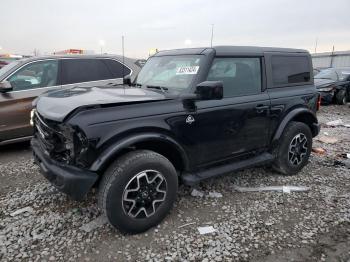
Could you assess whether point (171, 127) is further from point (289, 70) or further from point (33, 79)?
point (33, 79)

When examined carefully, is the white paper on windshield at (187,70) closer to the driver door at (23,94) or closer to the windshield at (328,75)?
the driver door at (23,94)

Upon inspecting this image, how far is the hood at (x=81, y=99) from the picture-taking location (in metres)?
2.92

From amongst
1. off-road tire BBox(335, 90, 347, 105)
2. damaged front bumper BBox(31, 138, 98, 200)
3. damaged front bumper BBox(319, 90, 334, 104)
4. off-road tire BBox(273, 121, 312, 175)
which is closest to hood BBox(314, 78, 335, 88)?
damaged front bumper BBox(319, 90, 334, 104)

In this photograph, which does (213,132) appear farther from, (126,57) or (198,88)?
(126,57)

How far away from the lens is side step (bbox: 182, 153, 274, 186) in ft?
11.5

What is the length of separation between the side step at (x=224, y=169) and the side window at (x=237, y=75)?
0.89 meters

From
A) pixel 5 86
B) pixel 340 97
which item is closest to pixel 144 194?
pixel 5 86

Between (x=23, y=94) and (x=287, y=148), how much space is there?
450cm

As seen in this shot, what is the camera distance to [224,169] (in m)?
3.83

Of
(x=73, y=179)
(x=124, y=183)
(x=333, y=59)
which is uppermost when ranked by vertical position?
(x=333, y=59)

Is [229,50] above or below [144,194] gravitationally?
above

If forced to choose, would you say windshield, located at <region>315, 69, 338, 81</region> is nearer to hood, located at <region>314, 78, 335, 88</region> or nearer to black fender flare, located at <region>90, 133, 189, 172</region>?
hood, located at <region>314, 78, 335, 88</region>

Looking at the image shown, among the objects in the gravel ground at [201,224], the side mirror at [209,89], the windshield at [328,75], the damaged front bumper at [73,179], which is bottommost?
the gravel ground at [201,224]

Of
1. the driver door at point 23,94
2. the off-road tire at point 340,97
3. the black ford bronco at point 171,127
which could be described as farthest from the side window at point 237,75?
the off-road tire at point 340,97
